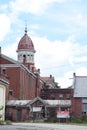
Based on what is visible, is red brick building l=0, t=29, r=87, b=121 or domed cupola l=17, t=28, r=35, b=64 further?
domed cupola l=17, t=28, r=35, b=64

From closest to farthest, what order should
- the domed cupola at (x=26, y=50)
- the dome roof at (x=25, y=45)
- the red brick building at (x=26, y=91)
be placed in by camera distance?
the red brick building at (x=26, y=91), the domed cupola at (x=26, y=50), the dome roof at (x=25, y=45)

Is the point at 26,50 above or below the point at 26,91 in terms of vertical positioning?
above

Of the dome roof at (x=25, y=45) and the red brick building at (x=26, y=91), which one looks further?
the dome roof at (x=25, y=45)

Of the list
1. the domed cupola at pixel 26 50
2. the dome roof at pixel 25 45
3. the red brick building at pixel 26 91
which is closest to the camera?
the red brick building at pixel 26 91

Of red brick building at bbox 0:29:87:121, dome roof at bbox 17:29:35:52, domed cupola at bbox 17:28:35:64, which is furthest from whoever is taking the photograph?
dome roof at bbox 17:29:35:52

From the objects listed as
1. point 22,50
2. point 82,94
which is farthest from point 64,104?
point 22,50

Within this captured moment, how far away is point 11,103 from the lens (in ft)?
278

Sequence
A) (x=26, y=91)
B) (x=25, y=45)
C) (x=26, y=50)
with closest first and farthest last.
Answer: (x=26, y=91) < (x=25, y=45) < (x=26, y=50)

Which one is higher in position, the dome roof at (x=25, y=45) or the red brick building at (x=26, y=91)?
the dome roof at (x=25, y=45)

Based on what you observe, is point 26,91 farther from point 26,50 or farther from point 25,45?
point 25,45

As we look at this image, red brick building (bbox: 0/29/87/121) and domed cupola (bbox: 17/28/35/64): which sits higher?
domed cupola (bbox: 17/28/35/64)

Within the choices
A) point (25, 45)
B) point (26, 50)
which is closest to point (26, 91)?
point (26, 50)

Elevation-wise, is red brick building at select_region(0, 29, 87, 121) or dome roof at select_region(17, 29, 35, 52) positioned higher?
dome roof at select_region(17, 29, 35, 52)

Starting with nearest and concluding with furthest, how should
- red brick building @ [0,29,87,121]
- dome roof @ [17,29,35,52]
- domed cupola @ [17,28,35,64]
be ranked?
red brick building @ [0,29,87,121] < domed cupola @ [17,28,35,64] < dome roof @ [17,29,35,52]
